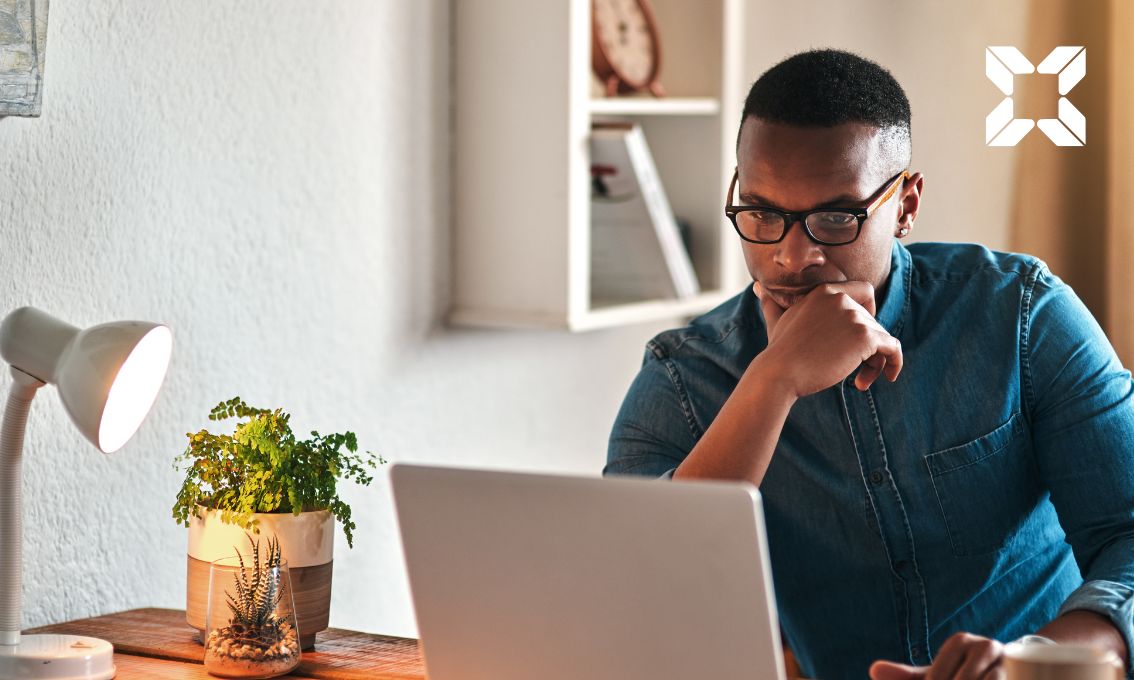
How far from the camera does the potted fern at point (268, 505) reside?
1364 millimetres

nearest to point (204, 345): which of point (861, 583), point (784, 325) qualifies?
point (784, 325)

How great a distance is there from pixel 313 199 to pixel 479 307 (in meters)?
0.39

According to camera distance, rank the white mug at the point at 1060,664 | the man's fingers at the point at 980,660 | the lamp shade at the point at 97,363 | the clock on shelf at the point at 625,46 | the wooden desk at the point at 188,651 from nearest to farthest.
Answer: the white mug at the point at 1060,664 < the man's fingers at the point at 980,660 < the lamp shade at the point at 97,363 < the wooden desk at the point at 188,651 < the clock on shelf at the point at 625,46

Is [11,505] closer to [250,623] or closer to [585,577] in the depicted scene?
[250,623]

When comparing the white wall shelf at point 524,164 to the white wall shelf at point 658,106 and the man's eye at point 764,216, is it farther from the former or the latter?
the man's eye at point 764,216

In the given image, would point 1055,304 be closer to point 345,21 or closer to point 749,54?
point 345,21

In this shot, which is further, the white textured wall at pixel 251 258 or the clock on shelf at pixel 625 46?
the clock on shelf at pixel 625 46

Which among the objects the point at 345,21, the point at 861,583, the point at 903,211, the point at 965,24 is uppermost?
the point at 965,24

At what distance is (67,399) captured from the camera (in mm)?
1206

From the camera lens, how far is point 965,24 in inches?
110

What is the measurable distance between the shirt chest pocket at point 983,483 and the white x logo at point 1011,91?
4.24 feet

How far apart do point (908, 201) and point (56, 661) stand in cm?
106

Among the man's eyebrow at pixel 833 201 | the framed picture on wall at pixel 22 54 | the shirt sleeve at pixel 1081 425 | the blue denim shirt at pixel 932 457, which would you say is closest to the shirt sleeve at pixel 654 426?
the blue denim shirt at pixel 932 457

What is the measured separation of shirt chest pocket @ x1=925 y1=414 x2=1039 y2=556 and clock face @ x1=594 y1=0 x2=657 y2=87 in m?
1.18
